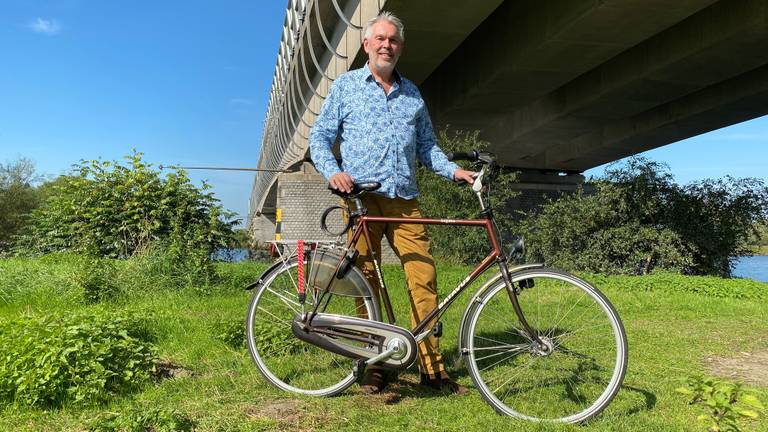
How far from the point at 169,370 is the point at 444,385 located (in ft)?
5.86

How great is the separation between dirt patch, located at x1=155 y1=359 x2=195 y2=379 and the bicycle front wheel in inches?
72.9

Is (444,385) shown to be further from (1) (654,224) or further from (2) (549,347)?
(1) (654,224)

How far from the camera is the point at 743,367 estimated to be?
4262 mm

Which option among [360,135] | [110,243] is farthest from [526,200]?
[360,135]

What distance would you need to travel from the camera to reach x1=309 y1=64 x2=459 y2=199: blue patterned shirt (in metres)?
3.31

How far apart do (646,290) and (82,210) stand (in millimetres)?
10061

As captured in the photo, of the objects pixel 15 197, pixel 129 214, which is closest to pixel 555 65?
pixel 129 214

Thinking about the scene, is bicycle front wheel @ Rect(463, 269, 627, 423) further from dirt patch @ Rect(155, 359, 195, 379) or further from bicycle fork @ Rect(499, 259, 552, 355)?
dirt patch @ Rect(155, 359, 195, 379)

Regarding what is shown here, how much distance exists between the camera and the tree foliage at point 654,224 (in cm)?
1254

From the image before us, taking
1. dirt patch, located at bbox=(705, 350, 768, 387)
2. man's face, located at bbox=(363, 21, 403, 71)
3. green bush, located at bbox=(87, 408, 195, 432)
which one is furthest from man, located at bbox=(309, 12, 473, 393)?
dirt patch, located at bbox=(705, 350, 768, 387)

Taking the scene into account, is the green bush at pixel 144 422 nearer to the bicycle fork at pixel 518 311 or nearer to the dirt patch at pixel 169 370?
the dirt patch at pixel 169 370

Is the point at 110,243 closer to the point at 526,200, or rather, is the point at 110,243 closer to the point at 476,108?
the point at 476,108

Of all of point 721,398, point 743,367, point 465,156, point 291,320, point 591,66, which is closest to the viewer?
point 721,398

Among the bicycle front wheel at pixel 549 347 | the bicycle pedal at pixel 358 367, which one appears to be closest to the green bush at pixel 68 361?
the bicycle pedal at pixel 358 367
